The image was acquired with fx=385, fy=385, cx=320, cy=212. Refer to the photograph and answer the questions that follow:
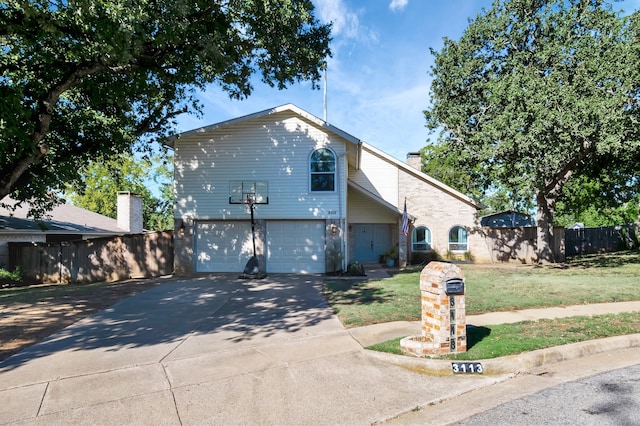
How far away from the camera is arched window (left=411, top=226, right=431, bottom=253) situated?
70.4 ft

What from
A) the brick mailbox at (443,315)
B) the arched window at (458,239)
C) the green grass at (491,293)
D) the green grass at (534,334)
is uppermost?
the arched window at (458,239)

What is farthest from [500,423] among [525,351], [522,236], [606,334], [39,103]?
[522,236]

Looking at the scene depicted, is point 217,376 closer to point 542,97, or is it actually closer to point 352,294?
point 352,294

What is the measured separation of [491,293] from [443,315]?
6030 millimetres

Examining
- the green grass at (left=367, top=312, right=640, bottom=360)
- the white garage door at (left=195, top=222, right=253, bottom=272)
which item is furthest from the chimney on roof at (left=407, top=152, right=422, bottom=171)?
the green grass at (left=367, top=312, right=640, bottom=360)

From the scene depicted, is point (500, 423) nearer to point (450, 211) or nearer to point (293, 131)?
point (293, 131)

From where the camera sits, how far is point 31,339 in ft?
22.5

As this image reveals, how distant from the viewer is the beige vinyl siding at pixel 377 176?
2164 cm

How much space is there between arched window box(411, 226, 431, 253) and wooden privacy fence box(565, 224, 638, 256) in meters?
11.3

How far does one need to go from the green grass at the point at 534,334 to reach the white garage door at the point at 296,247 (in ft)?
28.9

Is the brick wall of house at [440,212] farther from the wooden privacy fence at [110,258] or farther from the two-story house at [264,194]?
the wooden privacy fence at [110,258]

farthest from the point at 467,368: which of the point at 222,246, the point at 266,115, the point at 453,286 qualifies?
Result: the point at 266,115

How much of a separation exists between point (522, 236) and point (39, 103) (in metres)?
22.3

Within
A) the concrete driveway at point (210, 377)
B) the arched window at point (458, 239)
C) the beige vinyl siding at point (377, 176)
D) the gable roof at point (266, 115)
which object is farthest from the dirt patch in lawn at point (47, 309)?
the arched window at point (458, 239)
